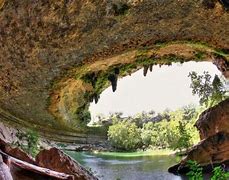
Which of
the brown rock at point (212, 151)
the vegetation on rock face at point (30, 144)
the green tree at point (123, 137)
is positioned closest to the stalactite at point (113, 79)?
the brown rock at point (212, 151)

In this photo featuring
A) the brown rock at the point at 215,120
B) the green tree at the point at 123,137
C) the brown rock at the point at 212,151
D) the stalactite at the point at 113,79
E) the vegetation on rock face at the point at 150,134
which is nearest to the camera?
the brown rock at the point at 212,151

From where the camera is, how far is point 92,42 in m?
10.5

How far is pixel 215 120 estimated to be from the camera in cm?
1368

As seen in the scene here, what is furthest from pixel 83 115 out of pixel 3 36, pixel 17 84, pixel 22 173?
pixel 22 173

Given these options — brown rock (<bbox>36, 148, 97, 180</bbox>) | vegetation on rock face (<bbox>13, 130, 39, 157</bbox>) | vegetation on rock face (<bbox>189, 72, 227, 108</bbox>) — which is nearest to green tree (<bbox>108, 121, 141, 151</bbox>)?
vegetation on rock face (<bbox>189, 72, 227, 108</bbox>)

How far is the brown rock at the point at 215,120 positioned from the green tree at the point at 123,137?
48.5 feet

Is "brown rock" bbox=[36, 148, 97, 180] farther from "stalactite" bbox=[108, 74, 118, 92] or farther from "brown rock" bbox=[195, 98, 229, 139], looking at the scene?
"stalactite" bbox=[108, 74, 118, 92]

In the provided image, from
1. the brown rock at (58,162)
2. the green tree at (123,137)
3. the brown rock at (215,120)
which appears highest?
the green tree at (123,137)

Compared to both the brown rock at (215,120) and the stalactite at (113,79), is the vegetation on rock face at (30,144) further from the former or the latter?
the brown rock at (215,120)

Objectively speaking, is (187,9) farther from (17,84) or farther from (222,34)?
(17,84)

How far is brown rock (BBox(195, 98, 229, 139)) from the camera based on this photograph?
13359 millimetres

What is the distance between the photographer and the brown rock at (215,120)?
1336 centimetres

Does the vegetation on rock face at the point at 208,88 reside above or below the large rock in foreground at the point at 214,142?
above

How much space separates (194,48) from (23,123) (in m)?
7.28
